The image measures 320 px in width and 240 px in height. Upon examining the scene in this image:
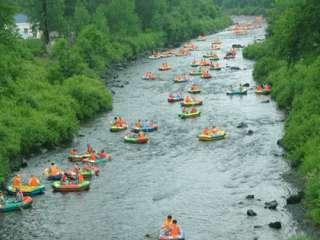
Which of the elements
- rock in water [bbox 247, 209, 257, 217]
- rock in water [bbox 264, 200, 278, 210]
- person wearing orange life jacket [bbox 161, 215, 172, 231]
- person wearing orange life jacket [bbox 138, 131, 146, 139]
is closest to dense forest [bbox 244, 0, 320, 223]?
rock in water [bbox 264, 200, 278, 210]

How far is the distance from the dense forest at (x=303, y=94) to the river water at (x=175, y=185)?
51.8 inches

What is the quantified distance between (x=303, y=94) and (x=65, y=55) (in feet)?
82.1

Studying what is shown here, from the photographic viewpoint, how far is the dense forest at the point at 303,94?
1440 inches

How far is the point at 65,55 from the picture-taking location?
64125 millimetres

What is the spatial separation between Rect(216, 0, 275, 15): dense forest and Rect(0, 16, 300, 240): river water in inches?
4408

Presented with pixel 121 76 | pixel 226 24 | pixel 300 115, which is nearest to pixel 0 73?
pixel 300 115

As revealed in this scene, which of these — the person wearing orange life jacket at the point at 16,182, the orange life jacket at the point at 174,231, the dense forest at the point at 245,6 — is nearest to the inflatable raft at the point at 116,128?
the person wearing orange life jacket at the point at 16,182

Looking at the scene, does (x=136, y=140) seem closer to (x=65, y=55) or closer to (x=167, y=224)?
(x=167, y=224)

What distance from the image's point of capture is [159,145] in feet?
156

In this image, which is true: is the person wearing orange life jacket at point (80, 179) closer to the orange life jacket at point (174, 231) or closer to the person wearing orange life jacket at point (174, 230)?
the person wearing orange life jacket at point (174, 230)

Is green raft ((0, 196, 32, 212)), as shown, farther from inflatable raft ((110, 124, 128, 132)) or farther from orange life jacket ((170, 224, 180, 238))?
inflatable raft ((110, 124, 128, 132))

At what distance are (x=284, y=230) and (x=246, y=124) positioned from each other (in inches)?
843

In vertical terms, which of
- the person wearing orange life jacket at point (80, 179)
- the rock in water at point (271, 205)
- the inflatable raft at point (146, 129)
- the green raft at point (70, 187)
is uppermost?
the inflatable raft at point (146, 129)

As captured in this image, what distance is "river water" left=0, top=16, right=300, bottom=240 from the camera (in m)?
32.5
